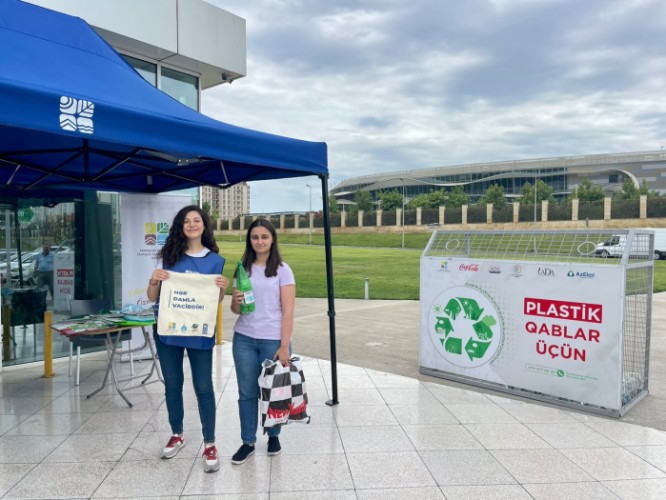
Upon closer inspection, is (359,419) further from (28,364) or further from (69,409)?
(28,364)

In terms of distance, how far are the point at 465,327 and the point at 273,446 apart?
2.60 meters

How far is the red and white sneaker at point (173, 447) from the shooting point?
11.8 ft

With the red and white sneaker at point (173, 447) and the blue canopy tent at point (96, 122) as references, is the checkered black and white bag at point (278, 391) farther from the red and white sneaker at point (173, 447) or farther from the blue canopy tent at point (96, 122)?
the blue canopy tent at point (96, 122)

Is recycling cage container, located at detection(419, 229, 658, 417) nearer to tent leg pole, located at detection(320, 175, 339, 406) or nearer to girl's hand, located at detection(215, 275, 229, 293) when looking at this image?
tent leg pole, located at detection(320, 175, 339, 406)

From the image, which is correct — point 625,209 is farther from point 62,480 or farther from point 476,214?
point 62,480

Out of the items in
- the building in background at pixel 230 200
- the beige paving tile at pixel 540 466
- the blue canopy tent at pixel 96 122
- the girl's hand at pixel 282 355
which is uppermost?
the building in background at pixel 230 200

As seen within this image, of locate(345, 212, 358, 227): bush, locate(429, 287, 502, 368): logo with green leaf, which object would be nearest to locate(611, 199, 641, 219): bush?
locate(345, 212, 358, 227): bush

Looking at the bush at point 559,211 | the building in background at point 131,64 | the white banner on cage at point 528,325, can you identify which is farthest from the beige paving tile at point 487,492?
the bush at point 559,211

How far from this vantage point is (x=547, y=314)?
15.7 feet

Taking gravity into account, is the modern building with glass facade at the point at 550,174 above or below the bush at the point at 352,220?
above

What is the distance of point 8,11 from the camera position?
12.6 ft

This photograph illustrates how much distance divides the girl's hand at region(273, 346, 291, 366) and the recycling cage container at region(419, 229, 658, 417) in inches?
102

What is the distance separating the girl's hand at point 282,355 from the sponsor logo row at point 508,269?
2.61 metres

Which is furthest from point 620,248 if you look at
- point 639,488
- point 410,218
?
point 410,218
